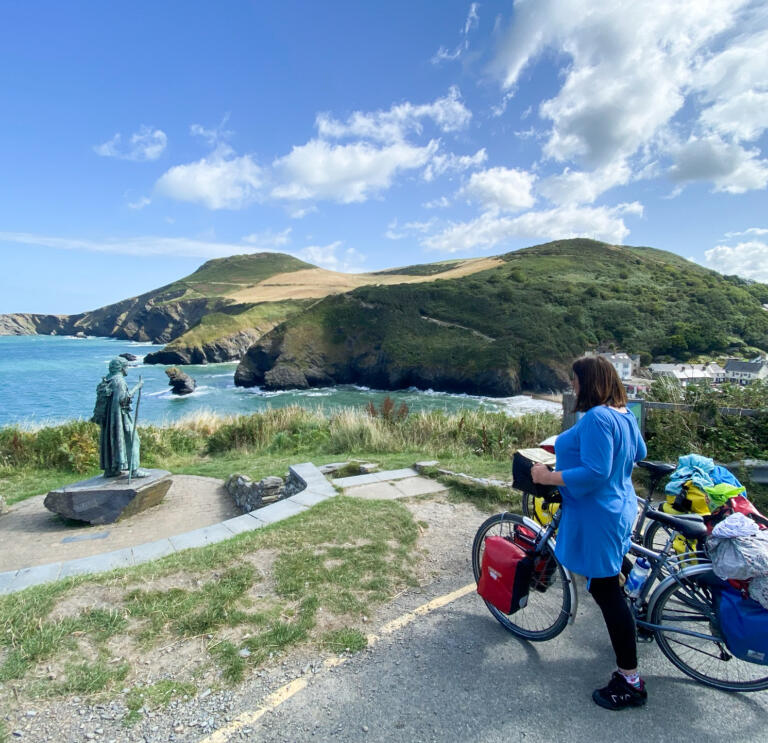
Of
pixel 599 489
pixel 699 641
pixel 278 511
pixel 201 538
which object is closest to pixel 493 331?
pixel 278 511

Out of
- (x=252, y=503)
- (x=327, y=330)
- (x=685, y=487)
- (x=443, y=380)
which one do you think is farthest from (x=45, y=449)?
(x=327, y=330)

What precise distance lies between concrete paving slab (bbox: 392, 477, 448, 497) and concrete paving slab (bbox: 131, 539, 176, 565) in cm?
302

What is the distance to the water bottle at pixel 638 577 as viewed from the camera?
297cm

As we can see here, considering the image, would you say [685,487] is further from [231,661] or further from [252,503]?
[252,503]

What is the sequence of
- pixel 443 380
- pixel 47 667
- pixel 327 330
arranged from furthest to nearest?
1. pixel 327 330
2. pixel 443 380
3. pixel 47 667

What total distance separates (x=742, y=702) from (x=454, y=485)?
14.0 feet

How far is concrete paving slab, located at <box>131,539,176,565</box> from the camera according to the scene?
453 cm

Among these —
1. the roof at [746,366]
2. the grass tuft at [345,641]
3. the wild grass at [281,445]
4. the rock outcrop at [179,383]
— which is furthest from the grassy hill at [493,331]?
the grass tuft at [345,641]

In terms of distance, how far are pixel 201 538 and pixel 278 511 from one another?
3.26ft

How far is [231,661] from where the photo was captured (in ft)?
9.77

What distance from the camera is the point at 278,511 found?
573 centimetres

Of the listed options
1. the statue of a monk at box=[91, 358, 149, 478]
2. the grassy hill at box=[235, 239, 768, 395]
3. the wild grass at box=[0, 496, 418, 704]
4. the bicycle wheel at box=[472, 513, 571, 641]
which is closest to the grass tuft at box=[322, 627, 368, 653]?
the wild grass at box=[0, 496, 418, 704]

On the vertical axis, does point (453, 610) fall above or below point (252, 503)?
above

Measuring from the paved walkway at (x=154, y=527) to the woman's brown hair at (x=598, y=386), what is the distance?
13.1 feet
